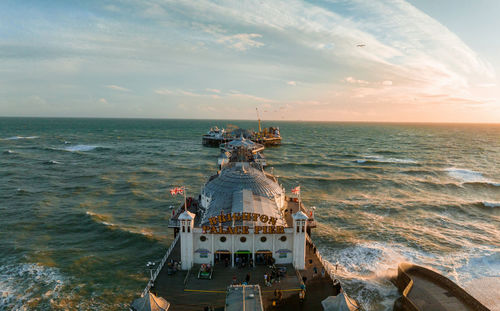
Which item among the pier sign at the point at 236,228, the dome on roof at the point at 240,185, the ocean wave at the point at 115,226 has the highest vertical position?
the dome on roof at the point at 240,185

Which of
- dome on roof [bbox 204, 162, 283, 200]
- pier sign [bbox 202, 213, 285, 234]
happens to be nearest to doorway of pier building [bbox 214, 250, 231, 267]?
pier sign [bbox 202, 213, 285, 234]

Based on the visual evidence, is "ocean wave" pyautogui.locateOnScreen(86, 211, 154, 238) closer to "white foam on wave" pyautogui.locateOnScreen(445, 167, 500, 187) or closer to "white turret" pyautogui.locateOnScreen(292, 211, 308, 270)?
"white turret" pyautogui.locateOnScreen(292, 211, 308, 270)

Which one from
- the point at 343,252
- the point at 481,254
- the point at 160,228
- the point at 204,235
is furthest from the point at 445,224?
the point at 160,228

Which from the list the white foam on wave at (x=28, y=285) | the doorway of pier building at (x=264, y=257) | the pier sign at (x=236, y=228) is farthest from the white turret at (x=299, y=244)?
the white foam on wave at (x=28, y=285)

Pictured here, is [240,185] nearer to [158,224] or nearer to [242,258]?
[242,258]

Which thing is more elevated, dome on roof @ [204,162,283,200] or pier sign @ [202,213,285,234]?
dome on roof @ [204,162,283,200]

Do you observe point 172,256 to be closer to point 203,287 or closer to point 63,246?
point 203,287

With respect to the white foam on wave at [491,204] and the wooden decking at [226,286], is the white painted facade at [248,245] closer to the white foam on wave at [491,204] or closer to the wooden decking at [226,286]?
the wooden decking at [226,286]
